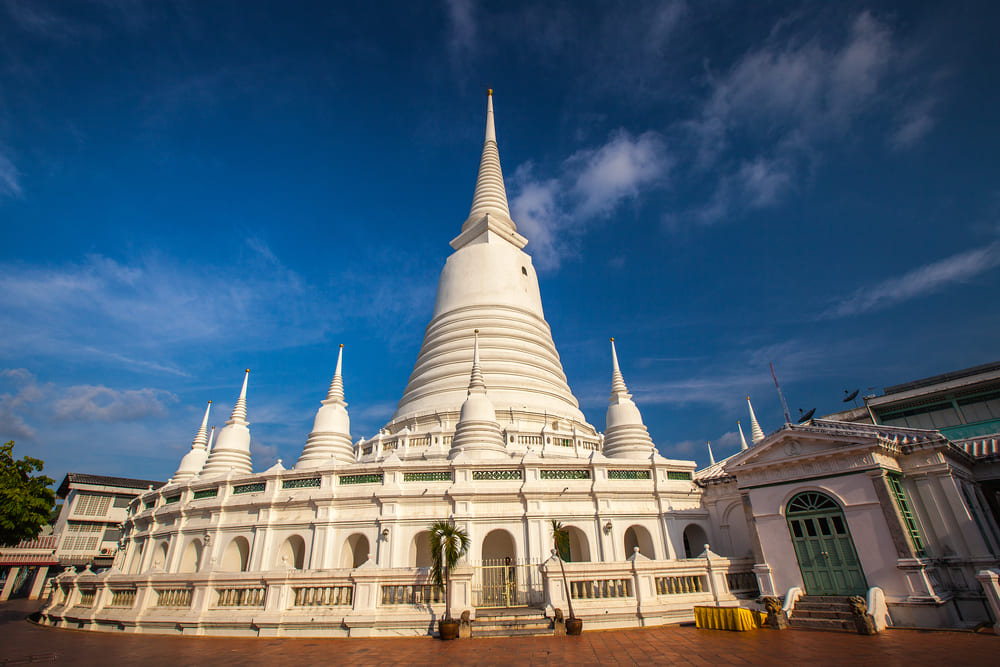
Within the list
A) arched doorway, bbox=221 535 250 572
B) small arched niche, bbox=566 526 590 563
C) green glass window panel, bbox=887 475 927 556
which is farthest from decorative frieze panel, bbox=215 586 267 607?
green glass window panel, bbox=887 475 927 556

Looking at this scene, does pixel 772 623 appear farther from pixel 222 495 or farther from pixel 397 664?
pixel 222 495

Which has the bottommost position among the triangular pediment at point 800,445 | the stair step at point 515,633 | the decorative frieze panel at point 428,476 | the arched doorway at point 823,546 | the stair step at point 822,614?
the stair step at point 515,633

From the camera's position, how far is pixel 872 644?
11531mm

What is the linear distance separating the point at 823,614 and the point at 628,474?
891 centimetres

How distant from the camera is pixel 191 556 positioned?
24.0 metres

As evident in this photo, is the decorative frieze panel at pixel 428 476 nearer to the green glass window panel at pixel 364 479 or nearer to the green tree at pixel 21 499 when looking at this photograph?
the green glass window panel at pixel 364 479

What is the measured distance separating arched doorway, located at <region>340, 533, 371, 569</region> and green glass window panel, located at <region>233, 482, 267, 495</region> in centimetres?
500

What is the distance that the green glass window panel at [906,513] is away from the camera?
1478 centimetres

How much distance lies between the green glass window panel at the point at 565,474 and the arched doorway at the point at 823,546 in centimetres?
759

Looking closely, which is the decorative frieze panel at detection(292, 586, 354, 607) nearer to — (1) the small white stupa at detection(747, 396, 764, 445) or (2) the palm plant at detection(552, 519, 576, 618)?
(2) the palm plant at detection(552, 519, 576, 618)

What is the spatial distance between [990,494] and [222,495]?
31.9m

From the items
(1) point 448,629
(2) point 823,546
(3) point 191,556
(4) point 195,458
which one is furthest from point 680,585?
(4) point 195,458

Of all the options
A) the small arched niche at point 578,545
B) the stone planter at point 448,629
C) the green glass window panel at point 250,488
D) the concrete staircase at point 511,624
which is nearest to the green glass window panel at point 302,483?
the green glass window panel at point 250,488

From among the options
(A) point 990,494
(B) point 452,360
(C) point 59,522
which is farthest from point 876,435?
(C) point 59,522
